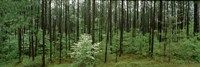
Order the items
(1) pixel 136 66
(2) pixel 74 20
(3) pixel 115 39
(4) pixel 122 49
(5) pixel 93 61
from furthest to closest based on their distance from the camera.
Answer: (2) pixel 74 20
(3) pixel 115 39
(4) pixel 122 49
(5) pixel 93 61
(1) pixel 136 66

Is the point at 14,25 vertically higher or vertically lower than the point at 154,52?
higher

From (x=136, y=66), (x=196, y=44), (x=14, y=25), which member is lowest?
(x=136, y=66)

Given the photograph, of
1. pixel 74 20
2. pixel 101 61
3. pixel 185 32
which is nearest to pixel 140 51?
pixel 101 61

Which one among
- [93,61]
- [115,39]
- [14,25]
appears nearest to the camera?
[14,25]

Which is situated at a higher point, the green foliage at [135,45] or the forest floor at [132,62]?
the green foliage at [135,45]

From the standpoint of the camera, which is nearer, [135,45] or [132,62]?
[132,62]

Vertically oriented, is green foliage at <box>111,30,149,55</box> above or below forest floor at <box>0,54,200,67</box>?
above

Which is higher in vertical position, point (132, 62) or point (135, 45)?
point (135, 45)

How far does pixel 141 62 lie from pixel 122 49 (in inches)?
211

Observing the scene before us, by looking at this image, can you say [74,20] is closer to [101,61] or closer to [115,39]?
[115,39]

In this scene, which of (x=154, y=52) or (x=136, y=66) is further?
(x=154, y=52)

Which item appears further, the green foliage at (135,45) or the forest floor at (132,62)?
the green foliage at (135,45)

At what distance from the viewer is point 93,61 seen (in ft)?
83.7

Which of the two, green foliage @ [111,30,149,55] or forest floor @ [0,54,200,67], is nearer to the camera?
forest floor @ [0,54,200,67]
